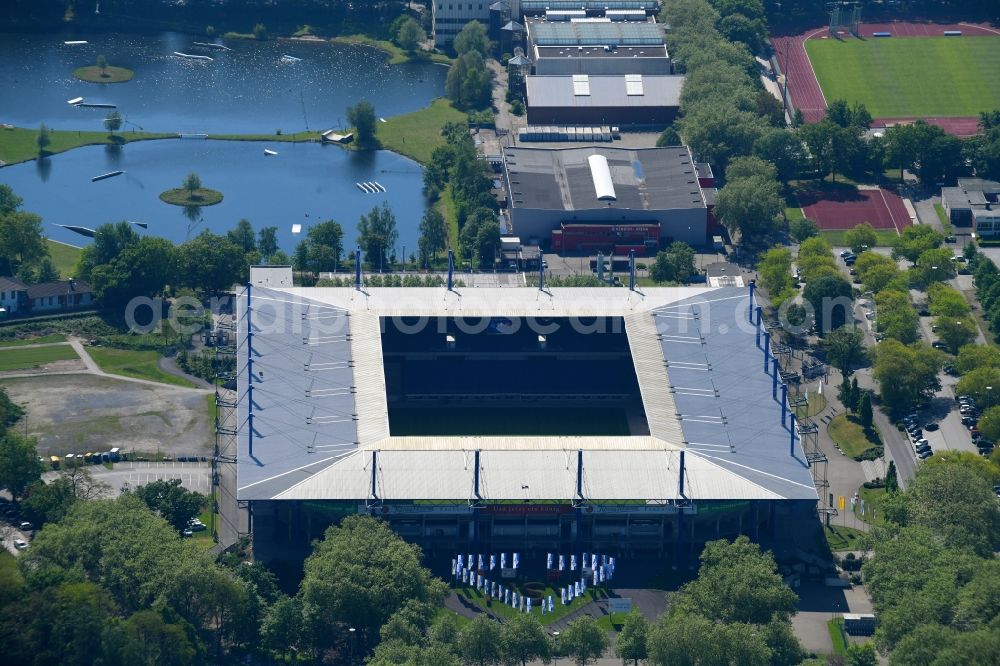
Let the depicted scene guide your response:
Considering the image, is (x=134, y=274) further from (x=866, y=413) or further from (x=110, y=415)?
(x=866, y=413)

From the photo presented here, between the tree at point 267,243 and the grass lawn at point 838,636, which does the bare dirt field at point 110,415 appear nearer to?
the tree at point 267,243

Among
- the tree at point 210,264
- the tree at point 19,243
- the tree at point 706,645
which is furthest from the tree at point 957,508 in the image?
the tree at point 19,243

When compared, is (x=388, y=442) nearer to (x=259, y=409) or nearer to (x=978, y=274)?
(x=259, y=409)

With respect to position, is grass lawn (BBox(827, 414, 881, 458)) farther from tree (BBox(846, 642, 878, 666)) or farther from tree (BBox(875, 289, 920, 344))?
tree (BBox(846, 642, 878, 666))

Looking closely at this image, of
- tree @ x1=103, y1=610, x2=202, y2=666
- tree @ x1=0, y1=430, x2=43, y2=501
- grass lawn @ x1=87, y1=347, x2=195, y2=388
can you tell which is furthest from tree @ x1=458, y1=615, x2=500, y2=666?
grass lawn @ x1=87, y1=347, x2=195, y2=388

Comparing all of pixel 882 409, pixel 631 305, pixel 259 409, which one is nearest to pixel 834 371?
pixel 882 409

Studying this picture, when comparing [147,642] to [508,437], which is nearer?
[147,642]

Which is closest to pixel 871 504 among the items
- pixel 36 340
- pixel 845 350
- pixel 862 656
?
pixel 845 350
